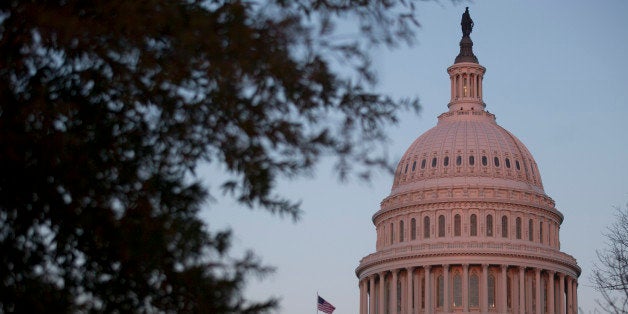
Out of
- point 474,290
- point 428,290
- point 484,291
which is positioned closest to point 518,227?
point 474,290

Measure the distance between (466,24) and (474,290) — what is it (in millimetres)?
37318

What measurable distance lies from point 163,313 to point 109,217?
176 cm

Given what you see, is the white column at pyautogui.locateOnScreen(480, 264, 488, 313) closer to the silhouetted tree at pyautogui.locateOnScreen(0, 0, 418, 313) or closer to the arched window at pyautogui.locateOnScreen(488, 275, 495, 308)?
the arched window at pyautogui.locateOnScreen(488, 275, 495, 308)

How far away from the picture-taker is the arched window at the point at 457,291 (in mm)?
133875

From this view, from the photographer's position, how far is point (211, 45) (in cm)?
1867

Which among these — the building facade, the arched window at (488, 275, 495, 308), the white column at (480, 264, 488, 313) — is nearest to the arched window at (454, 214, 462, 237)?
the building facade

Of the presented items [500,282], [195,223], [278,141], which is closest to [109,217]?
[195,223]

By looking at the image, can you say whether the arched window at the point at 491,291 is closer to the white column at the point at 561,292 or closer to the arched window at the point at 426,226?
the white column at the point at 561,292

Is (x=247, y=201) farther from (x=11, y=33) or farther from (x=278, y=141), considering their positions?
(x=11, y=33)

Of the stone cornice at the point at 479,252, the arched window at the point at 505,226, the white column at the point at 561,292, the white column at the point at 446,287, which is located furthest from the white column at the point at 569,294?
the white column at the point at 446,287

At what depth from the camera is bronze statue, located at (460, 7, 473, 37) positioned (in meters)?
159

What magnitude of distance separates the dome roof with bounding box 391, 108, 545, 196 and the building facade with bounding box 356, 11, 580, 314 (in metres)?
0.10

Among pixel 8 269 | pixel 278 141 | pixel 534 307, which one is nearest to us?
pixel 8 269

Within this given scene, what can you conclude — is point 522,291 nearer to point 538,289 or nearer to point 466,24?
point 538,289
